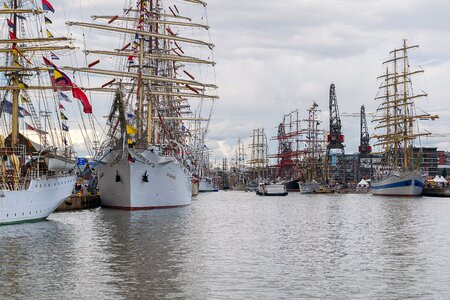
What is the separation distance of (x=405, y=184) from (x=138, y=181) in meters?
72.1

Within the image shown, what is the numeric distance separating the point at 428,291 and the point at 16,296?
1387 cm

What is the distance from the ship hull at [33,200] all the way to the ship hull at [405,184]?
272 ft

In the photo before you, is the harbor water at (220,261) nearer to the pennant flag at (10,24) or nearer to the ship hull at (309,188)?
the pennant flag at (10,24)

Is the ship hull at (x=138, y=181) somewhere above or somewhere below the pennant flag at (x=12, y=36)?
below

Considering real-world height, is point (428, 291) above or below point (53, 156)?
below

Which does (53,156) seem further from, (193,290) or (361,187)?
(361,187)

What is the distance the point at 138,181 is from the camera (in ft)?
228

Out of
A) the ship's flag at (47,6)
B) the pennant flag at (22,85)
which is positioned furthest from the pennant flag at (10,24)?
the pennant flag at (22,85)

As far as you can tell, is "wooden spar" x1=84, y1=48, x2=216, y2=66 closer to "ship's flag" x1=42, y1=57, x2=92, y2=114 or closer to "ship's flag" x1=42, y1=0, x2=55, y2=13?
"ship's flag" x1=42, y1=0, x2=55, y2=13

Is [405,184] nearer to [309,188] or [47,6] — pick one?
[309,188]

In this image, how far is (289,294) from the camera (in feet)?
77.2

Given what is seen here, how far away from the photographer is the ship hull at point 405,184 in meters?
127

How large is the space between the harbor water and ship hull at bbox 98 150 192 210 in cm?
1709

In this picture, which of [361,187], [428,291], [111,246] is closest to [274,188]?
[361,187]
